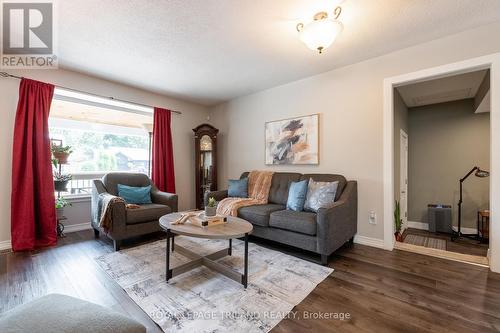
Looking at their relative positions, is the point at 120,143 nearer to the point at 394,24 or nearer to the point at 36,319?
the point at 36,319

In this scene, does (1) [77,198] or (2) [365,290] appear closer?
(2) [365,290]

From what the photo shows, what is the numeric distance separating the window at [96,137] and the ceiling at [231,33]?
816 millimetres

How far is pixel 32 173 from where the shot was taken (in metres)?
2.86

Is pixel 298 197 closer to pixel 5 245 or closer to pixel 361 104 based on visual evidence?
pixel 361 104

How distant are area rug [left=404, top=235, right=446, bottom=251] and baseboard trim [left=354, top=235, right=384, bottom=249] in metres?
0.88

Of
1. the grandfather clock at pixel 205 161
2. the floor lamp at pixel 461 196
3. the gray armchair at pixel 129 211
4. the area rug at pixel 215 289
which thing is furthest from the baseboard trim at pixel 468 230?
the gray armchair at pixel 129 211

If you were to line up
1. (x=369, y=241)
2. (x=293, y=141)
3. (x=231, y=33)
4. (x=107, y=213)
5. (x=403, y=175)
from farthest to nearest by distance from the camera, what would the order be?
1. (x=403, y=175)
2. (x=293, y=141)
3. (x=369, y=241)
4. (x=107, y=213)
5. (x=231, y=33)

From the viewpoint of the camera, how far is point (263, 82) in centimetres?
378

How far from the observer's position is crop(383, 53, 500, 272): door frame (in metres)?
2.20

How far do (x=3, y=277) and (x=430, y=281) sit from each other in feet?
13.0

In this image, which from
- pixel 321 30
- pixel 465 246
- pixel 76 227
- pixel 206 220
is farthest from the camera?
pixel 76 227

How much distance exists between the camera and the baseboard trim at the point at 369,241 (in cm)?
A: 287

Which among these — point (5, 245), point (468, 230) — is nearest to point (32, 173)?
point (5, 245)

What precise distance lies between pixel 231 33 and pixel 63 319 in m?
2.54
